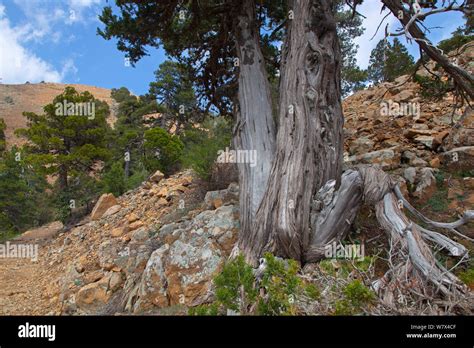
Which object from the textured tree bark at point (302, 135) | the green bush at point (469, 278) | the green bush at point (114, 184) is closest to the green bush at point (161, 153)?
the green bush at point (114, 184)

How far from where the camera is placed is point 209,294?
3721 mm

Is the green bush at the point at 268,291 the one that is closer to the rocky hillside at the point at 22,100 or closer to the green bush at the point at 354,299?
the green bush at the point at 354,299

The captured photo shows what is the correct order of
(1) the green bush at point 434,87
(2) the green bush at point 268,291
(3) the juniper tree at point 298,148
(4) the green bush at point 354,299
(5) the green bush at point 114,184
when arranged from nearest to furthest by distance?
(4) the green bush at point 354,299 → (2) the green bush at point 268,291 → (3) the juniper tree at point 298,148 → (1) the green bush at point 434,87 → (5) the green bush at point 114,184

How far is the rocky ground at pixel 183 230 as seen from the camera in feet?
14.6

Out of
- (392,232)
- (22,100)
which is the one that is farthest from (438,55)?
(22,100)

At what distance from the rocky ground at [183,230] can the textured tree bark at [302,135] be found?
60 centimetres

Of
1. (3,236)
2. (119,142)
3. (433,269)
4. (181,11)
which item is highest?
(181,11)

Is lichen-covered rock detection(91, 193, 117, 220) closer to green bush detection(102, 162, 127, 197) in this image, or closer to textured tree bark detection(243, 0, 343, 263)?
green bush detection(102, 162, 127, 197)

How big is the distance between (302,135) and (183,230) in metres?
2.54

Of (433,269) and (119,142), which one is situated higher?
(119,142)
